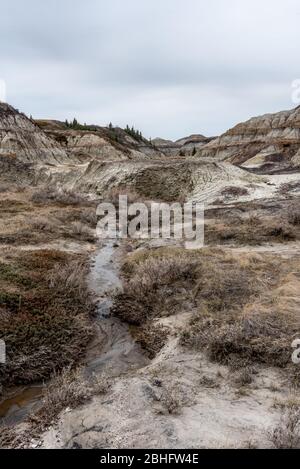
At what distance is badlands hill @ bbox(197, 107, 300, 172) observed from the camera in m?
58.2

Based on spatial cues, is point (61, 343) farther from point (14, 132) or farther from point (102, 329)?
point (14, 132)

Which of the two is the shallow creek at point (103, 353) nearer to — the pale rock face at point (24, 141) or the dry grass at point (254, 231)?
the dry grass at point (254, 231)

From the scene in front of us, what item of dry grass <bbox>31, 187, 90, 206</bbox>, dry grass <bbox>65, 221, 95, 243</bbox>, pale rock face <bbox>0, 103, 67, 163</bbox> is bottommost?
dry grass <bbox>65, 221, 95, 243</bbox>

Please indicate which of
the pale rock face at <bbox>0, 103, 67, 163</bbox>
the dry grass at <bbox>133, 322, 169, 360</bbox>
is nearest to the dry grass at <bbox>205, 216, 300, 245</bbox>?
the dry grass at <bbox>133, 322, 169, 360</bbox>

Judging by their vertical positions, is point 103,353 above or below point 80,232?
below

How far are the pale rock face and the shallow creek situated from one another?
3812 cm

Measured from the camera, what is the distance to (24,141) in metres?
50.6

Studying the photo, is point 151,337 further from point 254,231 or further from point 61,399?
point 254,231

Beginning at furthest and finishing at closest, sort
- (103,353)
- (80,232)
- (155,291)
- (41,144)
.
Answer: (41,144) → (80,232) → (155,291) → (103,353)

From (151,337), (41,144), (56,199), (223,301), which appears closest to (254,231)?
(223,301)

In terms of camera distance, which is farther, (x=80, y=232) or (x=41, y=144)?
(x=41, y=144)

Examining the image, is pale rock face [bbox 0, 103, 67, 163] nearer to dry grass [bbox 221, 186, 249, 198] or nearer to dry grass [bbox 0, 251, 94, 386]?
dry grass [bbox 221, 186, 249, 198]

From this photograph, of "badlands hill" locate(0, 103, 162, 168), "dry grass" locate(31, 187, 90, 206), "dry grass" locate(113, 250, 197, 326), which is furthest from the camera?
"badlands hill" locate(0, 103, 162, 168)

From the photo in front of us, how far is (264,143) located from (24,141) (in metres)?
41.3
